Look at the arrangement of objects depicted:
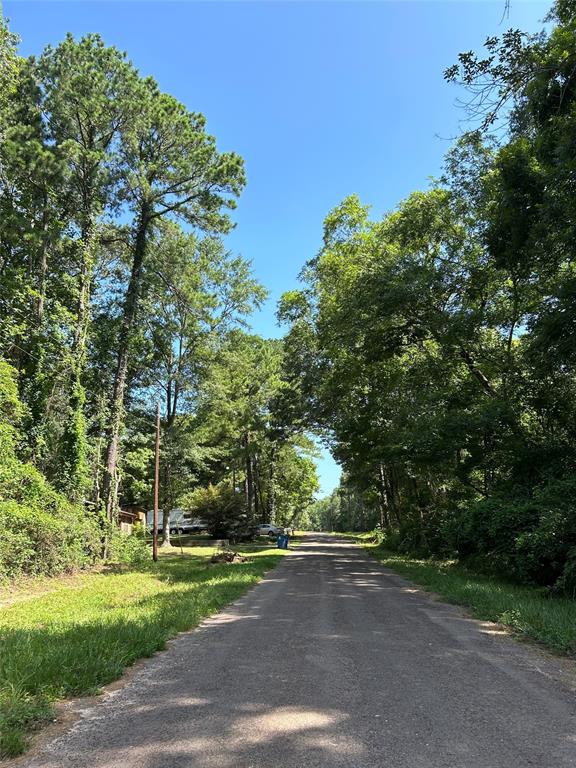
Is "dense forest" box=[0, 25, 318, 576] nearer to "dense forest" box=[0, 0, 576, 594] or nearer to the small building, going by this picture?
"dense forest" box=[0, 0, 576, 594]

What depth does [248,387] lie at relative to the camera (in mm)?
36938

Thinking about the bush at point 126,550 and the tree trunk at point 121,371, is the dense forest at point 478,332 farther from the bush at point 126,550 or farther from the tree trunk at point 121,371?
the bush at point 126,550

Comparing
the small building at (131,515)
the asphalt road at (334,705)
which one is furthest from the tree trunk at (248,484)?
the asphalt road at (334,705)

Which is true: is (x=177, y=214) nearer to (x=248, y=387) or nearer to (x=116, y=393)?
(x=116, y=393)

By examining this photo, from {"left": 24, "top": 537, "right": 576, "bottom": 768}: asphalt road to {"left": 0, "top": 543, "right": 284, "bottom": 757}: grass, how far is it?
33 centimetres

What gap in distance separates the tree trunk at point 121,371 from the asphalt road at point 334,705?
48.4 feet

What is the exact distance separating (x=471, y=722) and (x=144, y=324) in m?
24.3

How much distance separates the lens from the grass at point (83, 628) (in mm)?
4574

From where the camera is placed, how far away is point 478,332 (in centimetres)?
1822

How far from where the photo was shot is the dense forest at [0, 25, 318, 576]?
1783cm

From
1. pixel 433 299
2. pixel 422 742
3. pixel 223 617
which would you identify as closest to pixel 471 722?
pixel 422 742

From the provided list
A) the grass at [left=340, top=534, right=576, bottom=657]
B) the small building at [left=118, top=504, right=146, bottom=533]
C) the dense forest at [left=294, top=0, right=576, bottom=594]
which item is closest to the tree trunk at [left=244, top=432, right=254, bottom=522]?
the small building at [left=118, top=504, right=146, bottom=533]

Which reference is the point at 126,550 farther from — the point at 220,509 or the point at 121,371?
the point at 220,509

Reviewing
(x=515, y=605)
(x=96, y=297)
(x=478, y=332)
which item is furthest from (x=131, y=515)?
(x=515, y=605)
